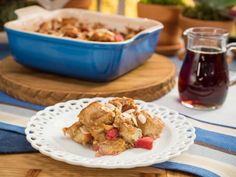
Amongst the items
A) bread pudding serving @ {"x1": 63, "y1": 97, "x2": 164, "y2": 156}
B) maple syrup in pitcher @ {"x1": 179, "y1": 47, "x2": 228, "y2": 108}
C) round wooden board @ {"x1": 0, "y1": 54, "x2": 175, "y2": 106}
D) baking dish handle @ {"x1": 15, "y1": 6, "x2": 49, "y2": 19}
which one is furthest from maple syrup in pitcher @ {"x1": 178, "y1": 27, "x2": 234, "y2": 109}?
baking dish handle @ {"x1": 15, "y1": 6, "x2": 49, "y2": 19}

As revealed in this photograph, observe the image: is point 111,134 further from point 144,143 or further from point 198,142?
point 198,142

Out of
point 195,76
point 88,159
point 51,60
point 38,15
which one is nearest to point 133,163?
point 88,159

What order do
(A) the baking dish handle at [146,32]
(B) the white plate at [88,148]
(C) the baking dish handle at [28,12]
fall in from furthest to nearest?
(C) the baking dish handle at [28,12] < (A) the baking dish handle at [146,32] < (B) the white plate at [88,148]

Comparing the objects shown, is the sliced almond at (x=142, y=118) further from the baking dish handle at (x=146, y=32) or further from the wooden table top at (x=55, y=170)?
the baking dish handle at (x=146, y=32)

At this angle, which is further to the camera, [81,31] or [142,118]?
[81,31]

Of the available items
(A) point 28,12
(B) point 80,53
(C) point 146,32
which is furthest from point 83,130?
(A) point 28,12

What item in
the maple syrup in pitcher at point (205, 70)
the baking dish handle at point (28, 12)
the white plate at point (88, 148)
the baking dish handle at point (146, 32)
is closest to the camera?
the white plate at point (88, 148)

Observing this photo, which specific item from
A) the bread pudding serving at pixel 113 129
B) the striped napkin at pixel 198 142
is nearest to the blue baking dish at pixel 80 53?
the striped napkin at pixel 198 142

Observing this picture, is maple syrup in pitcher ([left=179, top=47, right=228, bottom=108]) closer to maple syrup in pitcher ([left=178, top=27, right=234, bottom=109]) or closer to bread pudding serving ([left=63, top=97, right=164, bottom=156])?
maple syrup in pitcher ([left=178, top=27, right=234, bottom=109])
